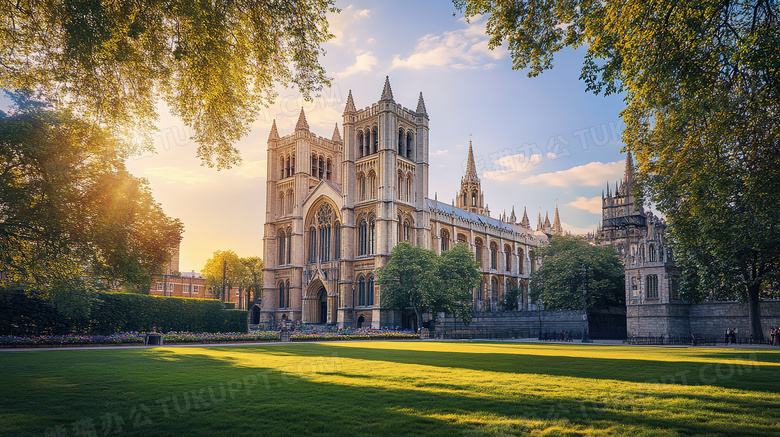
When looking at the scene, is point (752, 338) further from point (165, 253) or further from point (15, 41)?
point (15, 41)

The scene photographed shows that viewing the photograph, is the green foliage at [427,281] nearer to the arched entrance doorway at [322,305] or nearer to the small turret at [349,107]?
the arched entrance doorway at [322,305]

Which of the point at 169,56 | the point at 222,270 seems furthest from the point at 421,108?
the point at 169,56

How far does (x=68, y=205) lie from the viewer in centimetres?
1766

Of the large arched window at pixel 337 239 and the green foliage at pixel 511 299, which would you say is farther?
the green foliage at pixel 511 299

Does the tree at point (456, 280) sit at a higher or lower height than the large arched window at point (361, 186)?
lower

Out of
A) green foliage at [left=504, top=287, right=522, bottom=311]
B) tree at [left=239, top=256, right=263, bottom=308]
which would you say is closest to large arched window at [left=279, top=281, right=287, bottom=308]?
tree at [left=239, top=256, right=263, bottom=308]

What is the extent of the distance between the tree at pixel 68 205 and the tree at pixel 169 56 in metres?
2.63

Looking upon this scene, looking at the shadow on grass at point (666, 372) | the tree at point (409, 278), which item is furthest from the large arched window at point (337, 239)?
the shadow on grass at point (666, 372)

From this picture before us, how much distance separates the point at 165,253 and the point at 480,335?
3359 centimetres

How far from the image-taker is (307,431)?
6484 millimetres

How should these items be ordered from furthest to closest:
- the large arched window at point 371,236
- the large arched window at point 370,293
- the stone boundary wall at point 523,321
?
the large arched window at point 371,236, the large arched window at point 370,293, the stone boundary wall at point 523,321

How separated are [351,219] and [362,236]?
2.43 metres

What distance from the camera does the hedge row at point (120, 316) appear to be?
27.8m

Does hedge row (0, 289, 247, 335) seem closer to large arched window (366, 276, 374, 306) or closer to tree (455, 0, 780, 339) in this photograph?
large arched window (366, 276, 374, 306)
